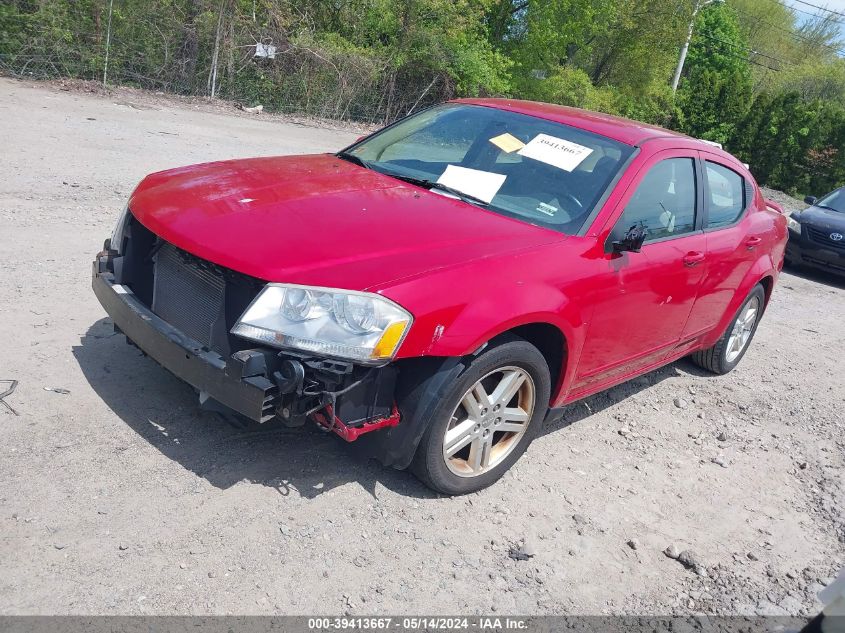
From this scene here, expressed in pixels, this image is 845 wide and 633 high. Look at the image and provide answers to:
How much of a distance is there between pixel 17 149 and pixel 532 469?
25.5ft

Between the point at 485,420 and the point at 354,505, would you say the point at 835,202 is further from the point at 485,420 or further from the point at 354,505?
the point at 354,505

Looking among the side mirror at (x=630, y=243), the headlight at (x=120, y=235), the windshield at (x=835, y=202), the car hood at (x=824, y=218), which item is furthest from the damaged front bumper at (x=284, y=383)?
the windshield at (x=835, y=202)

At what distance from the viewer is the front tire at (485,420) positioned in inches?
134

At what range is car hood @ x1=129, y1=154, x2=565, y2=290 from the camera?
3.18 metres

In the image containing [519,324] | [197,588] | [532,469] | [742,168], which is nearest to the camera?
[197,588]

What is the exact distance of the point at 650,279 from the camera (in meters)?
4.24

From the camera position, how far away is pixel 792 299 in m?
9.62

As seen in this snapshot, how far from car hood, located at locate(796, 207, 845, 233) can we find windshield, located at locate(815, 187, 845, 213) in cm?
20

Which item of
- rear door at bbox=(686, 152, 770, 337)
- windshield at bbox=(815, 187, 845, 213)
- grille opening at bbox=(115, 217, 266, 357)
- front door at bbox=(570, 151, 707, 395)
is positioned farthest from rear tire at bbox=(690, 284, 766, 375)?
windshield at bbox=(815, 187, 845, 213)

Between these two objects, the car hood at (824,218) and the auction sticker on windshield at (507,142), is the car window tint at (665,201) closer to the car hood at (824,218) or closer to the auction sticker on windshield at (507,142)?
the auction sticker on windshield at (507,142)

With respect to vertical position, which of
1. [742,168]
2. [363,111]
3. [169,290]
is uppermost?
[742,168]

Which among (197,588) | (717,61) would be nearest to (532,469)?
(197,588)

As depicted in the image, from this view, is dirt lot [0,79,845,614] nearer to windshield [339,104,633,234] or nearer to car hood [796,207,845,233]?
windshield [339,104,633,234]

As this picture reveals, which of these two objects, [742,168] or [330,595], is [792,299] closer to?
[742,168]
